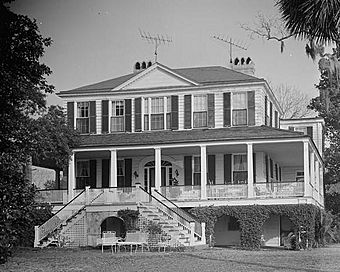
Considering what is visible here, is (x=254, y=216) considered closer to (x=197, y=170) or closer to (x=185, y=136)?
(x=197, y=170)

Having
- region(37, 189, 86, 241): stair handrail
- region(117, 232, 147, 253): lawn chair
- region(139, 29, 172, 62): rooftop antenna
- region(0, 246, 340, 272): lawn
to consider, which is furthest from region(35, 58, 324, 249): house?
region(139, 29, 172, 62): rooftop antenna

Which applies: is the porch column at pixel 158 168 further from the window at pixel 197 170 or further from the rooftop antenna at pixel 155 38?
the rooftop antenna at pixel 155 38

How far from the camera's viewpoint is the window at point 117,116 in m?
20.7

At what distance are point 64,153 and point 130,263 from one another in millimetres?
6731

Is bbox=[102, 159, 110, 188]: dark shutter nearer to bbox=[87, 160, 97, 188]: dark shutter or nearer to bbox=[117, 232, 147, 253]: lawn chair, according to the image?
bbox=[87, 160, 97, 188]: dark shutter

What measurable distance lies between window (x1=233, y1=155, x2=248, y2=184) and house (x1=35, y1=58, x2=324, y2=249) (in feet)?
0.08

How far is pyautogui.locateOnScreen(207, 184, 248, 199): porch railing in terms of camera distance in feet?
61.6

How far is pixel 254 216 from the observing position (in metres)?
18.3

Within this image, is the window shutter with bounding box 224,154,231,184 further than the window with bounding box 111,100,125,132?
No

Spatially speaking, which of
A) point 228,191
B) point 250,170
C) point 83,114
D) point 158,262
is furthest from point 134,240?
point 83,114

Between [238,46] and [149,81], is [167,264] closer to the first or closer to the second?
[238,46]

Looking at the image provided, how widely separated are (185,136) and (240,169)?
5.69ft

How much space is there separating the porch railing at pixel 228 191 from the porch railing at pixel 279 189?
283 mm

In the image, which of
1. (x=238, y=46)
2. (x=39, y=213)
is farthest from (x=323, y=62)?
(x=39, y=213)
